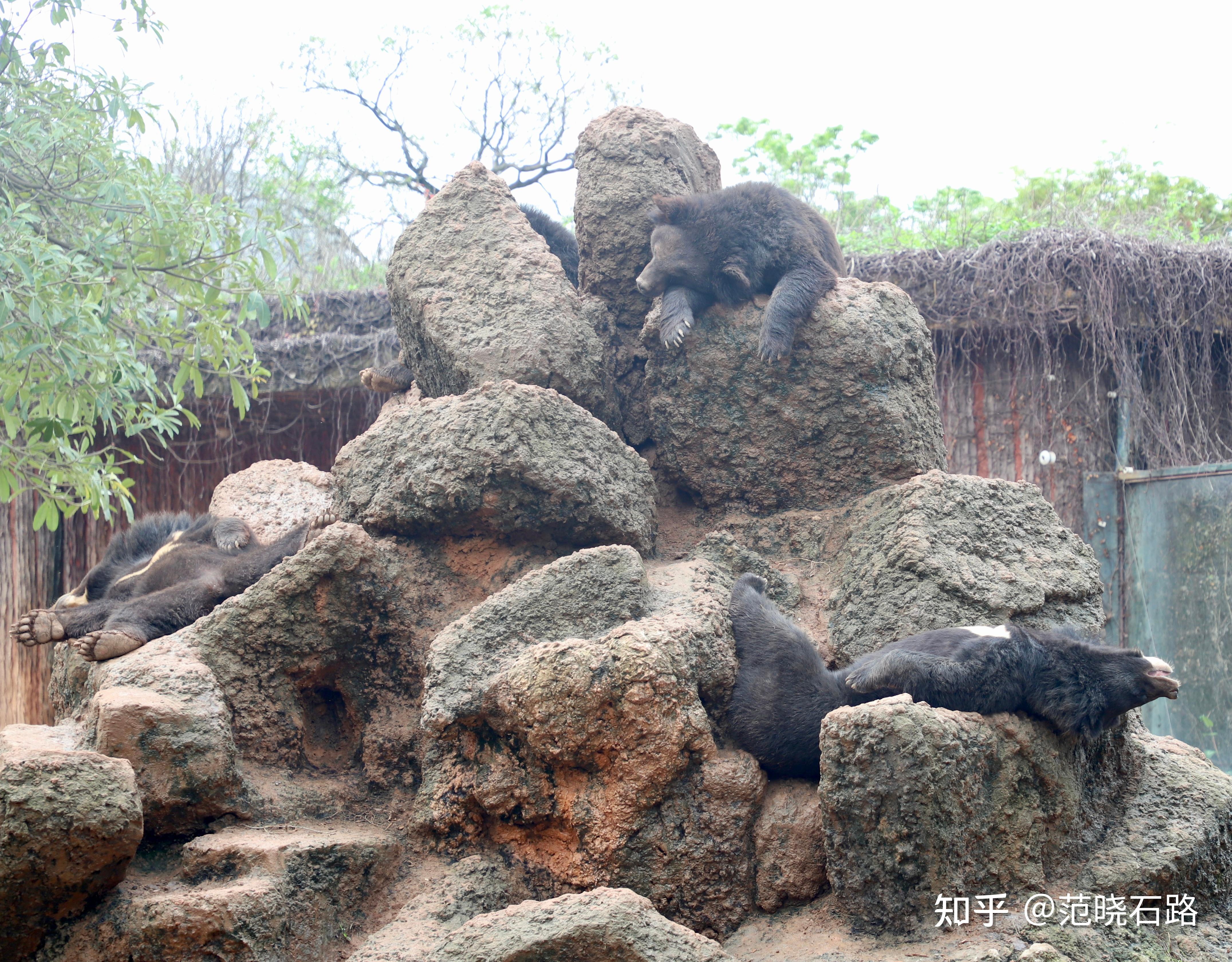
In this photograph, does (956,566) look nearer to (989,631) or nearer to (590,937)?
(989,631)

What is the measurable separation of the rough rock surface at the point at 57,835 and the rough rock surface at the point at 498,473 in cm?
137

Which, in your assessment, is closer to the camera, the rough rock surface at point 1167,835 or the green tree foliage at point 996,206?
the rough rock surface at point 1167,835

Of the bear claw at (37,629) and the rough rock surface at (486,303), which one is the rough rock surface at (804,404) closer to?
the rough rock surface at (486,303)

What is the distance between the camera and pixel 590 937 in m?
2.54

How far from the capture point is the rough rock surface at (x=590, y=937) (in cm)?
253

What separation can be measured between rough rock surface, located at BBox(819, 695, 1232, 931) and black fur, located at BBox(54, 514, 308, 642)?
8.41 feet

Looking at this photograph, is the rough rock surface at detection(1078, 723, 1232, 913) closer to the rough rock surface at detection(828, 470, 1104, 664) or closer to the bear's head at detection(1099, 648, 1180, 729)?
the bear's head at detection(1099, 648, 1180, 729)

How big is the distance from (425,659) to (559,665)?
84cm

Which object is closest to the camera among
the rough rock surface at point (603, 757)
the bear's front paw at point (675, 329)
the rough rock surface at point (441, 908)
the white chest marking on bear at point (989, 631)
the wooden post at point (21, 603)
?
the rough rock surface at point (441, 908)

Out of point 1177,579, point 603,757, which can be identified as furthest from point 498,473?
point 1177,579

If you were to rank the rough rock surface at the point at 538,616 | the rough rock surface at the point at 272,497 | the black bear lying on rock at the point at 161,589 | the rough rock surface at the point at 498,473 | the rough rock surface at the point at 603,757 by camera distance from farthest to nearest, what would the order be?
the rough rock surface at the point at 272,497, the black bear lying on rock at the point at 161,589, the rough rock surface at the point at 498,473, the rough rock surface at the point at 538,616, the rough rock surface at the point at 603,757

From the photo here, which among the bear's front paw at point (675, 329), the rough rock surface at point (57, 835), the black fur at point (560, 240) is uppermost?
the black fur at point (560, 240)

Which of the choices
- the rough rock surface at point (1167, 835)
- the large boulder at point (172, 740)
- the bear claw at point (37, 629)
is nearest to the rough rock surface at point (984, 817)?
the rough rock surface at point (1167, 835)

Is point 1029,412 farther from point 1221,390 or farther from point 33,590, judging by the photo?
point 33,590
